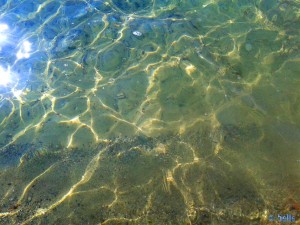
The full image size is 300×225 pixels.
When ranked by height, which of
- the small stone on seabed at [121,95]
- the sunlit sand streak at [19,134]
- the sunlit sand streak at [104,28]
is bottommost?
the sunlit sand streak at [19,134]

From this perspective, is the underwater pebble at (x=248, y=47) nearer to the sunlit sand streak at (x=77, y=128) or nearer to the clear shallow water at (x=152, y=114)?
the clear shallow water at (x=152, y=114)

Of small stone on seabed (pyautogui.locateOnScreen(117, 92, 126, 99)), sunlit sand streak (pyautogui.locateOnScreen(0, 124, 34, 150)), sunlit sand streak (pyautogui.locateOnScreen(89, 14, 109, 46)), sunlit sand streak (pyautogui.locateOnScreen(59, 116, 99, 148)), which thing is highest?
sunlit sand streak (pyautogui.locateOnScreen(89, 14, 109, 46))

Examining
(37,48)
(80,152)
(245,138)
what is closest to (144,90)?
(80,152)

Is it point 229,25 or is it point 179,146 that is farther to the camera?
point 229,25

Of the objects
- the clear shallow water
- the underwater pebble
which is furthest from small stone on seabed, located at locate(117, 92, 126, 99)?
the underwater pebble

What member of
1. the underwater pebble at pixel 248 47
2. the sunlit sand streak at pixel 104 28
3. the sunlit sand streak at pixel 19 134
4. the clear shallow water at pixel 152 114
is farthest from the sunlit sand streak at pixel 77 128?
the underwater pebble at pixel 248 47

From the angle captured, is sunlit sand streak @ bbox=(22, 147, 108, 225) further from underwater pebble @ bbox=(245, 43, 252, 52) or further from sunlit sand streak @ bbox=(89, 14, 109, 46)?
underwater pebble @ bbox=(245, 43, 252, 52)

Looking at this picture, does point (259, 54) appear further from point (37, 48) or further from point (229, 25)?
point (37, 48)

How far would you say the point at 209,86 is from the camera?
581 cm

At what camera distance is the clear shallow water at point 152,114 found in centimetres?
443

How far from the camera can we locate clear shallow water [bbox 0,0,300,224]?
14.5 ft

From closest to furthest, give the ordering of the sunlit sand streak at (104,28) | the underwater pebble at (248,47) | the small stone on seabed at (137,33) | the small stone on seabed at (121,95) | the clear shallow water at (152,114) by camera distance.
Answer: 1. the clear shallow water at (152,114)
2. the small stone on seabed at (121,95)
3. the underwater pebble at (248,47)
4. the small stone on seabed at (137,33)
5. the sunlit sand streak at (104,28)

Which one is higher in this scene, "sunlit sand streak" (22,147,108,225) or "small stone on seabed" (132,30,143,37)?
"small stone on seabed" (132,30,143,37)

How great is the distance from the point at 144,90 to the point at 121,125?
3.18 feet
